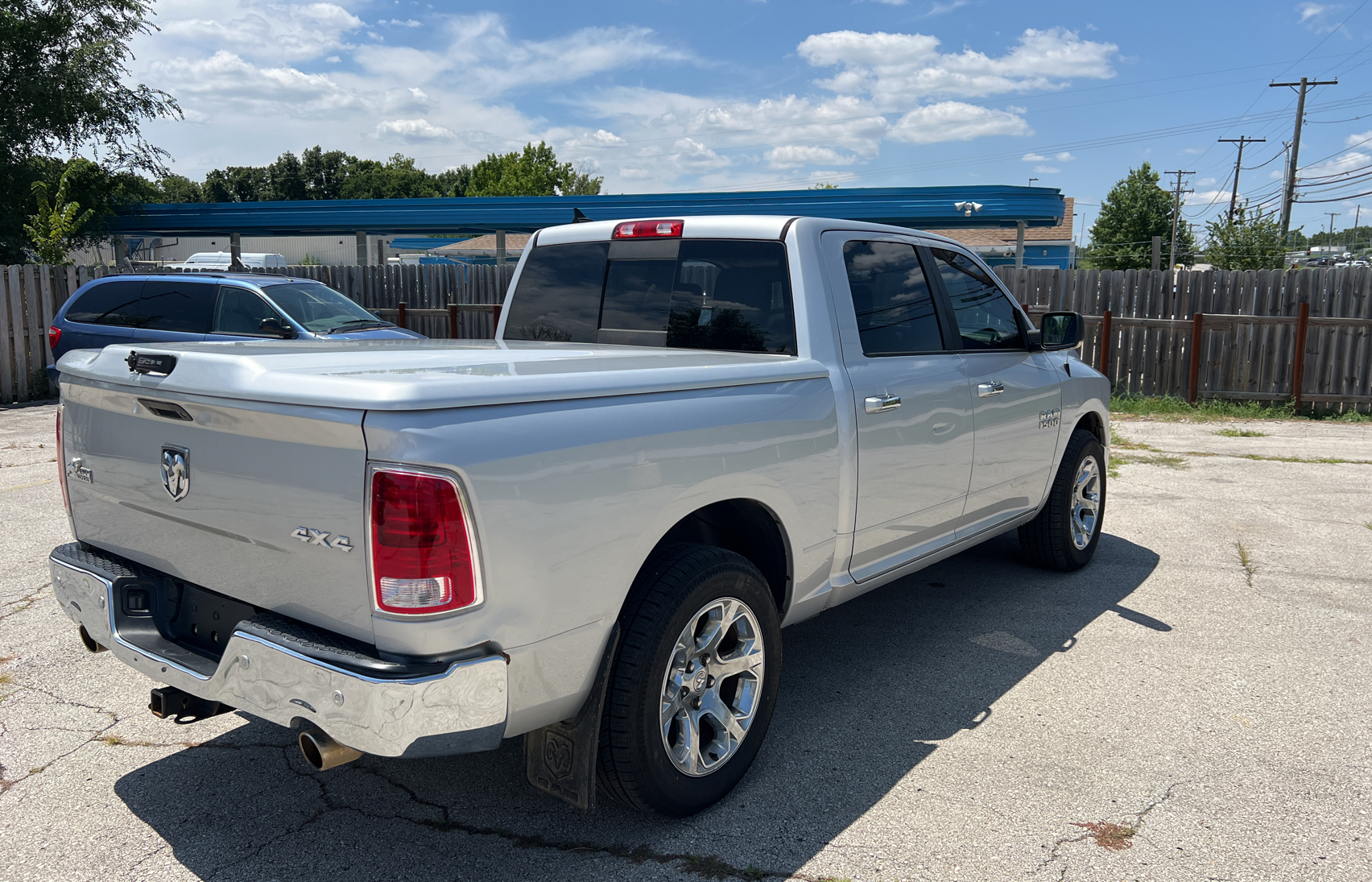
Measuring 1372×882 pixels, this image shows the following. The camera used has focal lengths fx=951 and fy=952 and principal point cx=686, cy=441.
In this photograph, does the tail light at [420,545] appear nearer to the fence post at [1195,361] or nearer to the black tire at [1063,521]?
the black tire at [1063,521]

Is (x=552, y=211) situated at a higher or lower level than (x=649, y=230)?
higher

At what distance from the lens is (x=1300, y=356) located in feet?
42.6

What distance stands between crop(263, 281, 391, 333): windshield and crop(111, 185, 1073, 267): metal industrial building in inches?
293

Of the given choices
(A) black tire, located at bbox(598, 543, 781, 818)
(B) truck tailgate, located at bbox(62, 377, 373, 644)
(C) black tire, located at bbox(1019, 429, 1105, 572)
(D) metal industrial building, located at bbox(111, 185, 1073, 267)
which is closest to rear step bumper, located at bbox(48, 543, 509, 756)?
(B) truck tailgate, located at bbox(62, 377, 373, 644)

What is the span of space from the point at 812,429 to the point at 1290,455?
355 inches

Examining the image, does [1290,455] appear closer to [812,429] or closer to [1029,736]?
[1029,736]

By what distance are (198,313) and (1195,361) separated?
13.1 m

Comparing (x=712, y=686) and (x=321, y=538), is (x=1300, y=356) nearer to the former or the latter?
(x=712, y=686)

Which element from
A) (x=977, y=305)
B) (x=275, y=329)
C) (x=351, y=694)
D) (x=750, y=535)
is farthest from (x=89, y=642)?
(x=275, y=329)

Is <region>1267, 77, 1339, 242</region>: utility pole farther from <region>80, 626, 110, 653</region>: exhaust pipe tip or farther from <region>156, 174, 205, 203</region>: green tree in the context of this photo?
<region>156, 174, 205, 203</region>: green tree

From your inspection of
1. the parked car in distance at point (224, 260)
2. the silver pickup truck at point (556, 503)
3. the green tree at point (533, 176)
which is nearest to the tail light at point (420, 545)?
the silver pickup truck at point (556, 503)

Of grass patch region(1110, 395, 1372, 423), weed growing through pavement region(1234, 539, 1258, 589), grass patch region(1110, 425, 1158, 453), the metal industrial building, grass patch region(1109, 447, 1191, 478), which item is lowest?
weed growing through pavement region(1234, 539, 1258, 589)

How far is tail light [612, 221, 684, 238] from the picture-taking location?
3994mm

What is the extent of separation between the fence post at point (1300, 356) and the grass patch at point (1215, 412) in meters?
0.20
